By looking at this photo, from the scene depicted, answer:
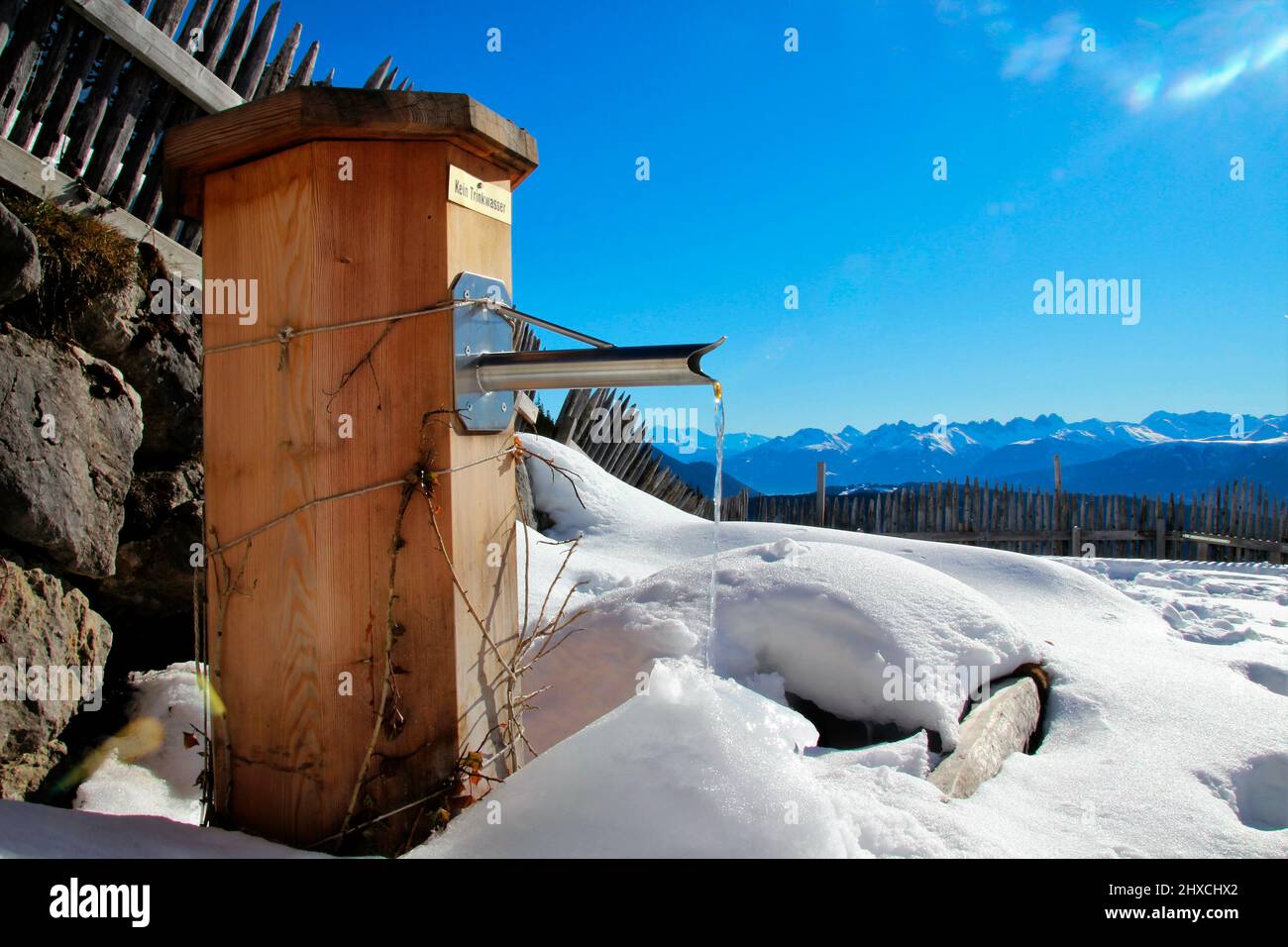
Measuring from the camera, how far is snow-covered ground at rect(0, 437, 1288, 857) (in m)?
1.22

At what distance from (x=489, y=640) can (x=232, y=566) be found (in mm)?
506

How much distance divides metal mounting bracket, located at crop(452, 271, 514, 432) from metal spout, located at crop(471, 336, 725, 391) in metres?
0.03

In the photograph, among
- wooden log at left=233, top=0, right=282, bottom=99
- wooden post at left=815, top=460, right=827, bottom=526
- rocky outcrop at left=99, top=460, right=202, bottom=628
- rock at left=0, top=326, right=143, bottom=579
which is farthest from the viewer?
wooden post at left=815, top=460, right=827, bottom=526

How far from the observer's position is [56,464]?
8.83 ft

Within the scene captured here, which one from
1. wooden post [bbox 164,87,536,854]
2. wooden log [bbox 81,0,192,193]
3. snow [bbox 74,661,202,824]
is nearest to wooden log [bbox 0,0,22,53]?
wooden log [bbox 81,0,192,193]

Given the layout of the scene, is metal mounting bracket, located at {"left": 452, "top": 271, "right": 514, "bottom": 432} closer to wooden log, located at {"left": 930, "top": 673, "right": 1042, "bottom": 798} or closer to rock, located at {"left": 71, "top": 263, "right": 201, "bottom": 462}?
wooden log, located at {"left": 930, "top": 673, "right": 1042, "bottom": 798}

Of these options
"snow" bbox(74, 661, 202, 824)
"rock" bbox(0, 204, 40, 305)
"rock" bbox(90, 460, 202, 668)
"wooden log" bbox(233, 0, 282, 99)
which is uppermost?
"wooden log" bbox(233, 0, 282, 99)

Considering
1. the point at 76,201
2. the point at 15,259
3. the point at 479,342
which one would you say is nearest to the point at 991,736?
the point at 479,342

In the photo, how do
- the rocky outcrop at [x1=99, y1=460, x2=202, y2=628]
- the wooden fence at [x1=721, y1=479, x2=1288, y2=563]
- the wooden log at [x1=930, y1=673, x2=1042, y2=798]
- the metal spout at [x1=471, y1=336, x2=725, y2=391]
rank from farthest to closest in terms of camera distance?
the wooden fence at [x1=721, y1=479, x2=1288, y2=563], the rocky outcrop at [x1=99, y1=460, x2=202, y2=628], the wooden log at [x1=930, y1=673, x2=1042, y2=798], the metal spout at [x1=471, y1=336, x2=725, y2=391]

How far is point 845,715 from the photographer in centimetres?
237

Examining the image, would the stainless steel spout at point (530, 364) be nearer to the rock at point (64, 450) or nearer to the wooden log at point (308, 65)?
the rock at point (64, 450)

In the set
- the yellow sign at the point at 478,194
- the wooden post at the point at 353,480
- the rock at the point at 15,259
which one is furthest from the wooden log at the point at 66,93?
the yellow sign at the point at 478,194

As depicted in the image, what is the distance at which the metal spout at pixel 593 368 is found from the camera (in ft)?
4.34

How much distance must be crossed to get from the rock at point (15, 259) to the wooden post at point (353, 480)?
71.8 inches
